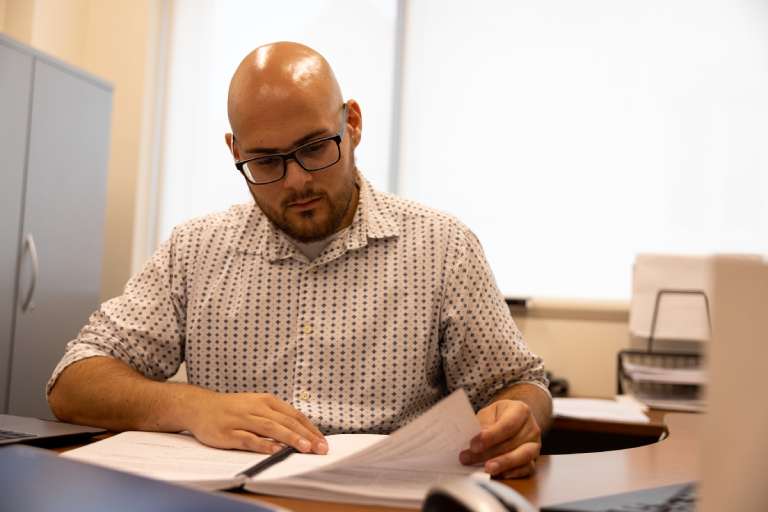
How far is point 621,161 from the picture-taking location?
278cm

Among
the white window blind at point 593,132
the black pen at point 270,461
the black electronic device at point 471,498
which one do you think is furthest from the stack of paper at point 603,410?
the black electronic device at point 471,498

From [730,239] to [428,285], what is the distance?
1.68m

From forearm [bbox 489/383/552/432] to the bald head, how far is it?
587mm

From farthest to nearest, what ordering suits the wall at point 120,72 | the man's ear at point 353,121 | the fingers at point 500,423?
the wall at point 120,72 → the man's ear at point 353,121 → the fingers at point 500,423

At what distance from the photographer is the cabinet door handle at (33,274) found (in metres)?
2.66

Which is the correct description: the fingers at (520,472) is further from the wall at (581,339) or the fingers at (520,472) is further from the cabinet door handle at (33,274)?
the cabinet door handle at (33,274)

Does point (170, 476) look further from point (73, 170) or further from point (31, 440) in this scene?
point (73, 170)

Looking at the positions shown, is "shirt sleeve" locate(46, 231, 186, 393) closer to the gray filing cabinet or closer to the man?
the man

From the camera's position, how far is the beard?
137 centimetres

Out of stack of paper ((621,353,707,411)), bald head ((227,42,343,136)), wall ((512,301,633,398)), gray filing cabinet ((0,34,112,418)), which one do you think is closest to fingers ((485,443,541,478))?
bald head ((227,42,343,136))

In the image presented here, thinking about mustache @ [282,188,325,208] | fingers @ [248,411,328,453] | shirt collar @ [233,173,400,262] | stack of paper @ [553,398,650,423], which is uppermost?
mustache @ [282,188,325,208]

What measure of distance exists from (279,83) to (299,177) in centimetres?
17

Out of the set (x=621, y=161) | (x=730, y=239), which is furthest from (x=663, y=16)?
(x=730, y=239)

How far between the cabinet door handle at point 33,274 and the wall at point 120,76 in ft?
2.32
